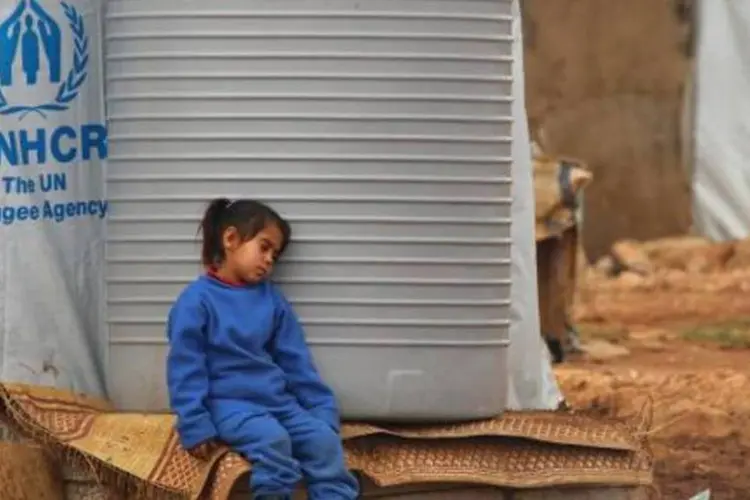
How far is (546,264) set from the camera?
7812 mm

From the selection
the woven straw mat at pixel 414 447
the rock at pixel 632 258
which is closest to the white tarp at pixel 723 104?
the rock at pixel 632 258

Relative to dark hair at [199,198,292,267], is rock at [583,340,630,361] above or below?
below

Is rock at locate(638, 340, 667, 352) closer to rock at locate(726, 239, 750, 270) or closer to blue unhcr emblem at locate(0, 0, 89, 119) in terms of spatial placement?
rock at locate(726, 239, 750, 270)

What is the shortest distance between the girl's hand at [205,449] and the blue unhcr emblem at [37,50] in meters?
0.92

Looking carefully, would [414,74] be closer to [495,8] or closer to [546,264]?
[495,8]

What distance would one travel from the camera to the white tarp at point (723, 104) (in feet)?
41.5

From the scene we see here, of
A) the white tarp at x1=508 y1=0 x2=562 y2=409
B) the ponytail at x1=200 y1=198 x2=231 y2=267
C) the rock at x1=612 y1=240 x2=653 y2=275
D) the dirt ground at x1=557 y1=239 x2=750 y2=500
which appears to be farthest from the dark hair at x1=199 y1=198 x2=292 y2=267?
the rock at x1=612 y1=240 x2=653 y2=275

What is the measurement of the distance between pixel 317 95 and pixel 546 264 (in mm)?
3884

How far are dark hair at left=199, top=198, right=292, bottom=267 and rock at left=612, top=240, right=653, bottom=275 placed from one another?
817 cm

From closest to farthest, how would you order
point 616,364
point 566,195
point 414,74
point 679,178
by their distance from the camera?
point 414,74 → point 566,195 → point 616,364 → point 679,178

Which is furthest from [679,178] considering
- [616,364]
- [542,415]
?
[542,415]

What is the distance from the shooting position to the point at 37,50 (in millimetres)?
4219

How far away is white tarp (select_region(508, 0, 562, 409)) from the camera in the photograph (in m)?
4.52

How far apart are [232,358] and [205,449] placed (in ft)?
0.67
